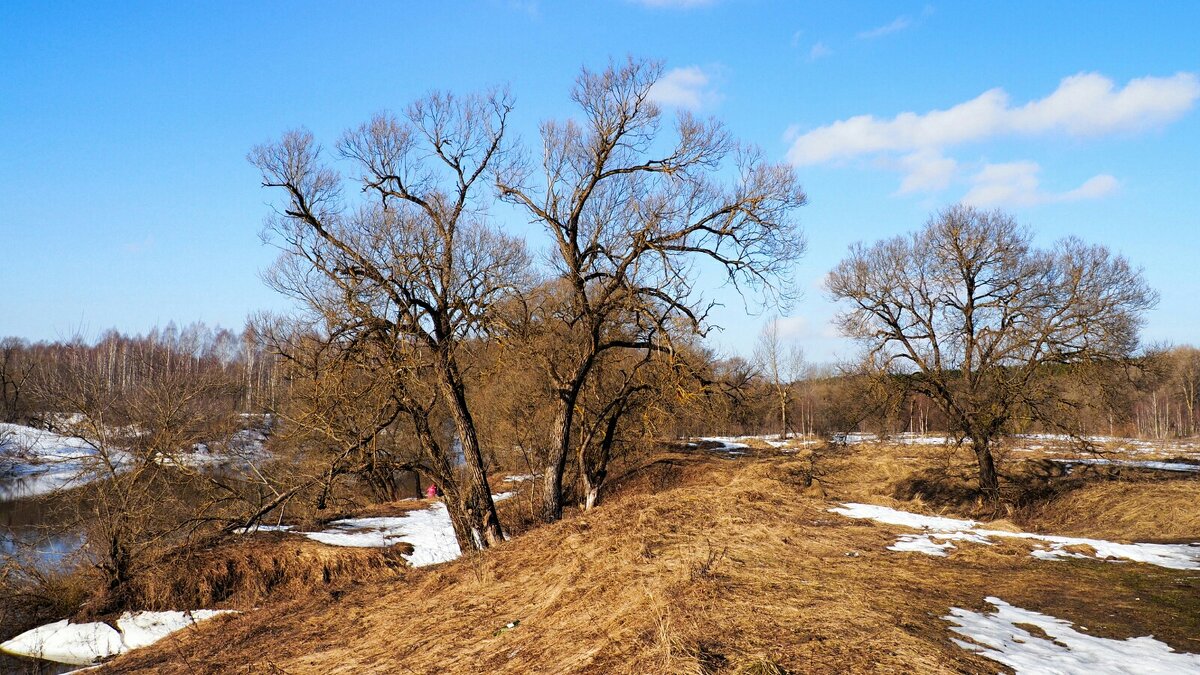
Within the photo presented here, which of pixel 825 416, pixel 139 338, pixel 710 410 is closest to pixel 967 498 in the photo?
pixel 710 410

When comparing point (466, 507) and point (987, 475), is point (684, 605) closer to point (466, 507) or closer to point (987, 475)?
point (466, 507)

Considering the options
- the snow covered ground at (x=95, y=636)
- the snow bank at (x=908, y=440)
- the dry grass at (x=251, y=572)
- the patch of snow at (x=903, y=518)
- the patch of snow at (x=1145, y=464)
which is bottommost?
the snow covered ground at (x=95, y=636)

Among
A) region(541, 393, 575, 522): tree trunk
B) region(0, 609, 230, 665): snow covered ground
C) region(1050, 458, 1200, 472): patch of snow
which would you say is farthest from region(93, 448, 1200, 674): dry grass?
region(1050, 458, 1200, 472): patch of snow

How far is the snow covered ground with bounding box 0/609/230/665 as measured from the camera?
11336 millimetres

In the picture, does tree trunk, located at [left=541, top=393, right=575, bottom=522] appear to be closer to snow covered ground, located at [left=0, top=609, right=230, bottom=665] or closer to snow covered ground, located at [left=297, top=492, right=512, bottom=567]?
snow covered ground, located at [left=297, top=492, right=512, bottom=567]

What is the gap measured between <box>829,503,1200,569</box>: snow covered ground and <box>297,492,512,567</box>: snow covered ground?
785 cm

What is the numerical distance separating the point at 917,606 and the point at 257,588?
1138 centimetres

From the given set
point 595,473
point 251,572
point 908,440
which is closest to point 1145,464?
point 908,440

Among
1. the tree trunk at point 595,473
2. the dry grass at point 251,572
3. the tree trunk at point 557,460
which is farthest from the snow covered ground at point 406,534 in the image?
the tree trunk at point 595,473

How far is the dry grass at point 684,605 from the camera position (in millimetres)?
4238

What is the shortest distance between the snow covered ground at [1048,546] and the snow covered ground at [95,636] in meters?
10.2

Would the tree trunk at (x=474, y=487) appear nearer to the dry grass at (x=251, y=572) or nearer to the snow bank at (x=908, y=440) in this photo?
the dry grass at (x=251, y=572)

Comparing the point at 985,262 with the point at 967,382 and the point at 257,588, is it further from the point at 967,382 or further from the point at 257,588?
the point at 257,588

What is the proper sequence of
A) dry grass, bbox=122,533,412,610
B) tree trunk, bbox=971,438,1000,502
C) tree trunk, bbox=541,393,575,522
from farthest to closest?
1. tree trunk, bbox=971,438,1000,502
2. tree trunk, bbox=541,393,575,522
3. dry grass, bbox=122,533,412,610
